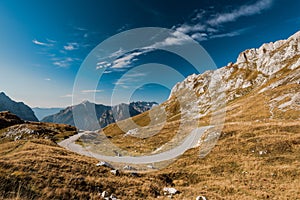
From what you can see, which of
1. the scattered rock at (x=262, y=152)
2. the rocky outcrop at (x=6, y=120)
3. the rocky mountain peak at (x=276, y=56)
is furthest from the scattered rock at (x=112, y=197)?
the rocky mountain peak at (x=276, y=56)

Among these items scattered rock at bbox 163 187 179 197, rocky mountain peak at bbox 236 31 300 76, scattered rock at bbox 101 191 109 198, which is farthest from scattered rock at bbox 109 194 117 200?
rocky mountain peak at bbox 236 31 300 76

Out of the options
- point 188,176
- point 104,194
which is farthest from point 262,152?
point 104,194

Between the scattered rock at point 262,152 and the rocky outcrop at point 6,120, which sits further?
the rocky outcrop at point 6,120

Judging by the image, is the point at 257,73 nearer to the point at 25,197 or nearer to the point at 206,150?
the point at 206,150

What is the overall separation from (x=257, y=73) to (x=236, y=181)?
601ft

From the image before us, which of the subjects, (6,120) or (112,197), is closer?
(112,197)

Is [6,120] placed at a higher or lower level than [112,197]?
higher

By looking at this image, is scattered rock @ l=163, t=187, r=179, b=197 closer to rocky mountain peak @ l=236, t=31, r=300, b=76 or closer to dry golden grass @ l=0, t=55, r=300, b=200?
dry golden grass @ l=0, t=55, r=300, b=200

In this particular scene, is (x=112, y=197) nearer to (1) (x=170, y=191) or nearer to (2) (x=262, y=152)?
(1) (x=170, y=191)

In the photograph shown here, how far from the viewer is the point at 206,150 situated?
32.0 metres

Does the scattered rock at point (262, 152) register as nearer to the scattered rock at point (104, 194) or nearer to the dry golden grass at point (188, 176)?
the dry golden grass at point (188, 176)

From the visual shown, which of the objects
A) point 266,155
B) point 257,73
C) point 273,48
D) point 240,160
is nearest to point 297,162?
point 266,155

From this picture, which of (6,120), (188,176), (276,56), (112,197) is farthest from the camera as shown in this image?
(276,56)

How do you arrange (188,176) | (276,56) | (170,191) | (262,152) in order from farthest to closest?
1. (276,56)
2. (262,152)
3. (188,176)
4. (170,191)
